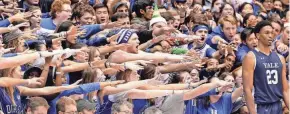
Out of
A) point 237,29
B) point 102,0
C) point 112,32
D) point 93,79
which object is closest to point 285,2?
point 237,29

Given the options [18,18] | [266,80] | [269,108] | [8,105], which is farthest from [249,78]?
[8,105]

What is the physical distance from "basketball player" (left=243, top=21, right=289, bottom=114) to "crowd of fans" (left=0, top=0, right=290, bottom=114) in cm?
32

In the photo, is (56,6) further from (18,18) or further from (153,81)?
(153,81)

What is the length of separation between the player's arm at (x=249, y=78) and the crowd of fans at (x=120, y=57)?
0.26 metres

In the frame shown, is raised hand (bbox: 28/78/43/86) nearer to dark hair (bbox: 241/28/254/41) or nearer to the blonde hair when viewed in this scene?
the blonde hair

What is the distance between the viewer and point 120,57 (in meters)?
11.5

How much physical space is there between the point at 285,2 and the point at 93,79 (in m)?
7.91

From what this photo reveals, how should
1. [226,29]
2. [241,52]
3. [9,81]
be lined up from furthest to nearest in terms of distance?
[226,29]
[241,52]
[9,81]

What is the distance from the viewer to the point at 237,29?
1530cm

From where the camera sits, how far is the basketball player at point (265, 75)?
11.4 m

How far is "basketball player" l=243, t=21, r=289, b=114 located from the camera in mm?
11414

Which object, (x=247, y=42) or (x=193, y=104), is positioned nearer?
(x=193, y=104)

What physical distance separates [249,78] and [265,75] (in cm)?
25

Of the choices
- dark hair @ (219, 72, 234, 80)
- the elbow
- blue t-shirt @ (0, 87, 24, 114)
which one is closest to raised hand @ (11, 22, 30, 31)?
blue t-shirt @ (0, 87, 24, 114)
